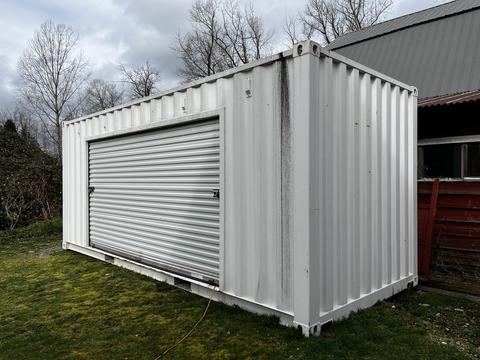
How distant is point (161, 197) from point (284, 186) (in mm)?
2321

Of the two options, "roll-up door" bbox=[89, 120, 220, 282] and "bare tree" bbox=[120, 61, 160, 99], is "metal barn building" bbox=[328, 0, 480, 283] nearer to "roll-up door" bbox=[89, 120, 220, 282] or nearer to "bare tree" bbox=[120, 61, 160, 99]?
"roll-up door" bbox=[89, 120, 220, 282]

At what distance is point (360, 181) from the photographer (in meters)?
4.09

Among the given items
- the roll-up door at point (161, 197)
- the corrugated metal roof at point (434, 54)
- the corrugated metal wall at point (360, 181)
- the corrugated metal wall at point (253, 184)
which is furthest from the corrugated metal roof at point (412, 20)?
the roll-up door at point (161, 197)

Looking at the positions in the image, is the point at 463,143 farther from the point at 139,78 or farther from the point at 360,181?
the point at 139,78

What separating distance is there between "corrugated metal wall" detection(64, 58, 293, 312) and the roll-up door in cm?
32

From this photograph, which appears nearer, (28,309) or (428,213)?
(28,309)

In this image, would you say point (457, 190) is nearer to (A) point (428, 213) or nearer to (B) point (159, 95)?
(A) point (428, 213)

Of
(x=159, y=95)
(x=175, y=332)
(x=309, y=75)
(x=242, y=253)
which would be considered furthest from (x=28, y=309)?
(x=309, y=75)

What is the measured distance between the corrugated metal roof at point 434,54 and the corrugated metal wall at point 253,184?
17.0 ft

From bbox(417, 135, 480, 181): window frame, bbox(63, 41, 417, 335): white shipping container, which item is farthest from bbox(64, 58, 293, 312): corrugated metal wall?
bbox(417, 135, 480, 181): window frame

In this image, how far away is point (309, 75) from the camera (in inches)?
133

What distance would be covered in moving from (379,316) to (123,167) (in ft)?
14.0

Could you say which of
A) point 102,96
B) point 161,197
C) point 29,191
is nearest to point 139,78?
point 102,96

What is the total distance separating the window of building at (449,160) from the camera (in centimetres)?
583
